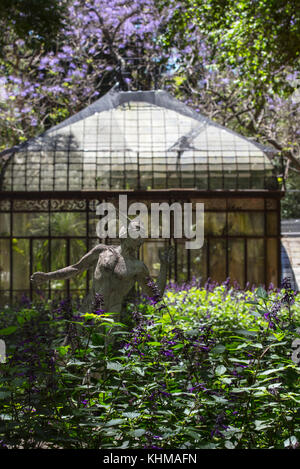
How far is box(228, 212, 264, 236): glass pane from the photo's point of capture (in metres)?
12.6

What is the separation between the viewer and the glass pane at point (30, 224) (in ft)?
40.6

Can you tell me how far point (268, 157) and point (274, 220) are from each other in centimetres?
144

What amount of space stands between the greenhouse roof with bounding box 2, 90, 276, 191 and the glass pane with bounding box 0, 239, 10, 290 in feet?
3.93

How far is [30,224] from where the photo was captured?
40.8 feet

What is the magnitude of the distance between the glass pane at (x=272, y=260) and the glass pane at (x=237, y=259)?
0.56 meters

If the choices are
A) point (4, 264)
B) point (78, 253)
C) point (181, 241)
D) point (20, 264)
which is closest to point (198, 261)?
point (181, 241)

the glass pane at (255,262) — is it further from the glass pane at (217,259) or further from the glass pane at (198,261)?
the glass pane at (198,261)

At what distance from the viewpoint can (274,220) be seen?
41.7 feet

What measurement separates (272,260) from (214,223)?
1501 millimetres

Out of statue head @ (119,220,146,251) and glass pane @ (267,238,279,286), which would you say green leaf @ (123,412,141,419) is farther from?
glass pane @ (267,238,279,286)

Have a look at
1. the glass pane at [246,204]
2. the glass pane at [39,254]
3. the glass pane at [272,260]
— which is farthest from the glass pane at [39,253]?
the glass pane at [272,260]

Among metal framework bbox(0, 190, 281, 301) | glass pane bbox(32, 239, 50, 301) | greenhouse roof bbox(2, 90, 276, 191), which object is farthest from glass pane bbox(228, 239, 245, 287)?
glass pane bbox(32, 239, 50, 301)
